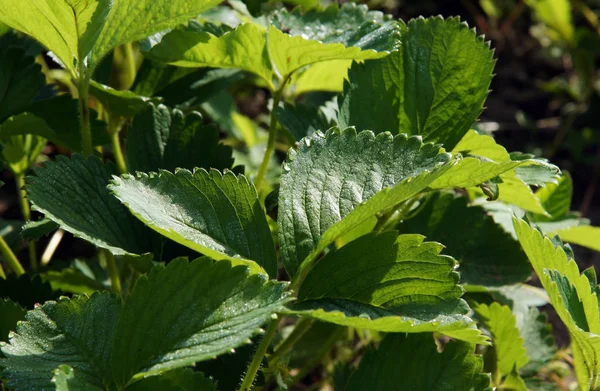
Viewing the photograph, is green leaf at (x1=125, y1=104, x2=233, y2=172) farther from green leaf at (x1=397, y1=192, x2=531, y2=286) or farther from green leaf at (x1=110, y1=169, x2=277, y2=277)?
green leaf at (x1=397, y1=192, x2=531, y2=286)

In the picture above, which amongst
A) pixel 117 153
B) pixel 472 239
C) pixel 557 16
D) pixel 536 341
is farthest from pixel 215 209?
pixel 557 16

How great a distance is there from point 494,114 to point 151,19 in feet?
5.46

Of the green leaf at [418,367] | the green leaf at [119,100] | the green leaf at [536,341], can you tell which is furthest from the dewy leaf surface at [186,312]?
the green leaf at [536,341]

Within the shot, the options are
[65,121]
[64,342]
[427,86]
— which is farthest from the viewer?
[65,121]

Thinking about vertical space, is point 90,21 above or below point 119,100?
above

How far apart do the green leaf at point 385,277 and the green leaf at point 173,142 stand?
291 mm

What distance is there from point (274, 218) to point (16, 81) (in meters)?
0.44

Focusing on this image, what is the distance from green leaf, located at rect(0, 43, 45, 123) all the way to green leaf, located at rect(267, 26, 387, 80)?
365mm

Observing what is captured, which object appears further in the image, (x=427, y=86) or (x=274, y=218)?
(x=274, y=218)

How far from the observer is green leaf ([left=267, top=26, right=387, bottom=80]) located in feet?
3.13

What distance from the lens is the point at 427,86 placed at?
1021 mm

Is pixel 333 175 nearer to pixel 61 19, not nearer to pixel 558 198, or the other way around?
pixel 61 19

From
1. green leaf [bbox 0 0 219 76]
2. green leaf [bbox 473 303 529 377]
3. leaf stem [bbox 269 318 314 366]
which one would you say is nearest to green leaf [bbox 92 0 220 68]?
green leaf [bbox 0 0 219 76]

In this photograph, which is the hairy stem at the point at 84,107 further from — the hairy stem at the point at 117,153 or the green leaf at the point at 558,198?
the green leaf at the point at 558,198
